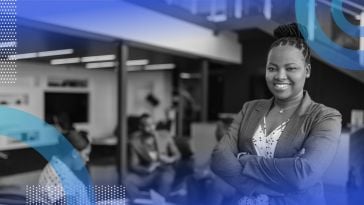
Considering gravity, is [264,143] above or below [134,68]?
below

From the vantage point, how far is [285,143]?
1021mm

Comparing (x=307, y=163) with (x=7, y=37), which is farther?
(x=7, y=37)

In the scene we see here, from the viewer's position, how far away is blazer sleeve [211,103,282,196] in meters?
1.03

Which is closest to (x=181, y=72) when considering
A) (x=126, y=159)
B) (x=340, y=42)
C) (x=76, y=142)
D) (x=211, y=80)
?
(x=211, y=80)

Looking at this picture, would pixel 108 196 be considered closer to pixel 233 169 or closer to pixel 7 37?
pixel 233 169

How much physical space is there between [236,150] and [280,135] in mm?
150

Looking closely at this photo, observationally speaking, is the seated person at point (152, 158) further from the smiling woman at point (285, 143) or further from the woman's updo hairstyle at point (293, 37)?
the woman's updo hairstyle at point (293, 37)

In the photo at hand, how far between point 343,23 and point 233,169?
80 centimetres

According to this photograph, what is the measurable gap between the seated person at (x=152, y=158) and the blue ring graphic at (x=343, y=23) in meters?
1.98

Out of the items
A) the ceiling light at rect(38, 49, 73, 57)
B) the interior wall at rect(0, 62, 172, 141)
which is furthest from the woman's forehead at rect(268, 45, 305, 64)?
the interior wall at rect(0, 62, 172, 141)

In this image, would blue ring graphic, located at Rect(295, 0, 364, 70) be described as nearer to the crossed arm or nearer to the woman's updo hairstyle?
the woman's updo hairstyle

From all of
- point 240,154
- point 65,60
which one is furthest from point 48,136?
point 65,60

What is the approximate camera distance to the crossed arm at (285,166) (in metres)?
0.94

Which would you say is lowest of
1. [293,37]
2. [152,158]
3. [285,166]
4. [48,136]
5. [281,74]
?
[152,158]
